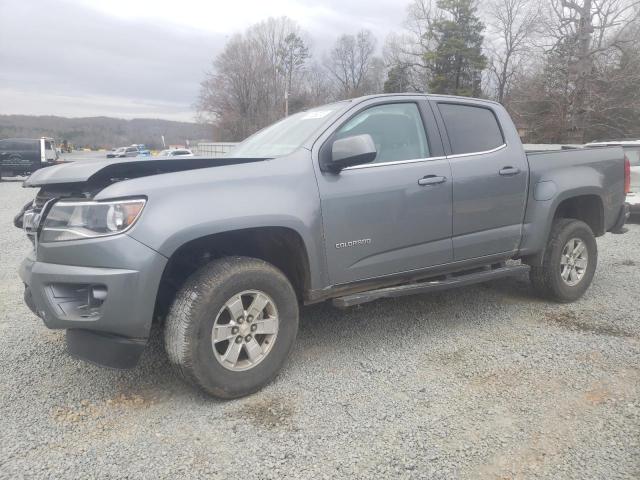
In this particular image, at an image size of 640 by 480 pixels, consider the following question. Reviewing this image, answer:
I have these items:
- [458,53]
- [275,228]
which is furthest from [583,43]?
[275,228]

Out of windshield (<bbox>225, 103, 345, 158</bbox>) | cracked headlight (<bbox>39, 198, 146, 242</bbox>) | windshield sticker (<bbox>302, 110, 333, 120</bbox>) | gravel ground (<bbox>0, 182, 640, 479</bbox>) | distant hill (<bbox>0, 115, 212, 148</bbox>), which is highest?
distant hill (<bbox>0, 115, 212, 148</bbox>)

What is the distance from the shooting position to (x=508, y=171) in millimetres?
4164

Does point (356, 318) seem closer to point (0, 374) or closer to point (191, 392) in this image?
point (191, 392)

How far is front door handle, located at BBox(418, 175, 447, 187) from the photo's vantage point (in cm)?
360

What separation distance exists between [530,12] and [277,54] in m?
36.1

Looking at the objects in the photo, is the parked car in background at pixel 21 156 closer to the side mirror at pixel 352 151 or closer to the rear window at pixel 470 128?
the rear window at pixel 470 128

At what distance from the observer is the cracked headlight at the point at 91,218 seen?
2.63m

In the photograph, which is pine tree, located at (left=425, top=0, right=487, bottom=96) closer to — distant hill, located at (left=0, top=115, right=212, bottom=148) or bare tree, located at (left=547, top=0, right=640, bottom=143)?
bare tree, located at (left=547, top=0, right=640, bottom=143)

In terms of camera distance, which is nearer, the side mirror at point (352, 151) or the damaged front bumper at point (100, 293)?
the damaged front bumper at point (100, 293)

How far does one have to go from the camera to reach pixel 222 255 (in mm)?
3264

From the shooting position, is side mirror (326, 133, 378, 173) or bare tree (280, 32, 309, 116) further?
bare tree (280, 32, 309, 116)

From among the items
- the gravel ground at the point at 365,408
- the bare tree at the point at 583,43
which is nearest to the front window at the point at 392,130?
the gravel ground at the point at 365,408

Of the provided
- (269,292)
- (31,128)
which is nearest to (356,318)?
(269,292)

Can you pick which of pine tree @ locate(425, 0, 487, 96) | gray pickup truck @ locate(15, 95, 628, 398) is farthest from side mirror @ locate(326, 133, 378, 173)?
pine tree @ locate(425, 0, 487, 96)
